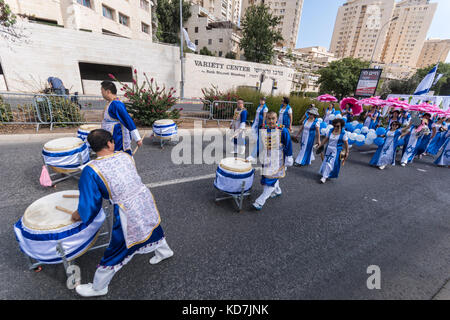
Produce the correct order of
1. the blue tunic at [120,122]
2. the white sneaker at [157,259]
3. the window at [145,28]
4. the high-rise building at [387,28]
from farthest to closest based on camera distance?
the high-rise building at [387,28]
the window at [145,28]
the blue tunic at [120,122]
the white sneaker at [157,259]

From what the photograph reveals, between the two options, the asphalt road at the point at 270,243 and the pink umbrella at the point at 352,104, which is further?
the pink umbrella at the point at 352,104

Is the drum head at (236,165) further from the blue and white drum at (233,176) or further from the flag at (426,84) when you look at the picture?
the flag at (426,84)

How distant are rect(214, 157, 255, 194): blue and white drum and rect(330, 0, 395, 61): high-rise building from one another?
11735cm

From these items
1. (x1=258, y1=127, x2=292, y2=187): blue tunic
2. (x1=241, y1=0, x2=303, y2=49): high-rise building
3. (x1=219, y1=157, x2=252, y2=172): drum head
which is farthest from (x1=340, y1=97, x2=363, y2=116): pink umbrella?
(x1=241, y1=0, x2=303, y2=49): high-rise building

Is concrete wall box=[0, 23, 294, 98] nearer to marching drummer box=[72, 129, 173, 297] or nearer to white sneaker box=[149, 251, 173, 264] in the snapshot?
marching drummer box=[72, 129, 173, 297]

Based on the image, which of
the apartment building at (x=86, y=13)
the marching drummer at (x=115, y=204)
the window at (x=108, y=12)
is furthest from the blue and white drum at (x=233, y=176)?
the window at (x=108, y=12)

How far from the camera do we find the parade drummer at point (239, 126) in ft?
22.5

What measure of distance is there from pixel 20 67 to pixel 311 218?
77.7 ft

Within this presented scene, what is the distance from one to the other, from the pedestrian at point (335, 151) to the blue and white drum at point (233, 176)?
282 cm

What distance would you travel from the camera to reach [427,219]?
4180 millimetres

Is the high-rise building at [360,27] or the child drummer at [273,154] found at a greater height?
the high-rise building at [360,27]

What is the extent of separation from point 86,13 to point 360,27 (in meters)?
119

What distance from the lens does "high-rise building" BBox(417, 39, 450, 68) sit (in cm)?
9419
